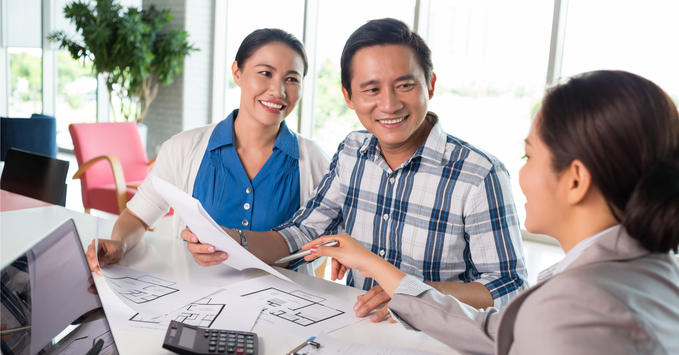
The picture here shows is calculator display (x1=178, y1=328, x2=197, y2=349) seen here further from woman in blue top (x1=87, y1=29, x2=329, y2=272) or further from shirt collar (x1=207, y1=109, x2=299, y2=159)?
shirt collar (x1=207, y1=109, x2=299, y2=159)

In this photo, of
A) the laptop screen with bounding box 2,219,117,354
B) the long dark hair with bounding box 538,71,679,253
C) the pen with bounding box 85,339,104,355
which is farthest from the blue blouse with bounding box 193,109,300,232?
the long dark hair with bounding box 538,71,679,253

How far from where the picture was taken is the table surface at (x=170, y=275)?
3.15ft

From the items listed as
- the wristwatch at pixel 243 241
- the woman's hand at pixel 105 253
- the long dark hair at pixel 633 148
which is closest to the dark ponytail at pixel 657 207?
the long dark hair at pixel 633 148

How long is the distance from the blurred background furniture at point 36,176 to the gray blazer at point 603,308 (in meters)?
2.18

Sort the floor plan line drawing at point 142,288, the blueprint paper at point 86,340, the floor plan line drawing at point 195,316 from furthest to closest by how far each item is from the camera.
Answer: the floor plan line drawing at point 142,288
the floor plan line drawing at point 195,316
the blueprint paper at point 86,340

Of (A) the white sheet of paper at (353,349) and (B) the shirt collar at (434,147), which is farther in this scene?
(B) the shirt collar at (434,147)

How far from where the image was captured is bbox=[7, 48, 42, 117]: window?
318 inches

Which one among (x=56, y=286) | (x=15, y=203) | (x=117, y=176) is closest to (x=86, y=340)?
(x=56, y=286)

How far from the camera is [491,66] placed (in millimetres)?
4473

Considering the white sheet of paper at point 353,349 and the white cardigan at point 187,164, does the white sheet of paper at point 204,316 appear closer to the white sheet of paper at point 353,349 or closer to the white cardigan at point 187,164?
the white sheet of paper at point 353,349

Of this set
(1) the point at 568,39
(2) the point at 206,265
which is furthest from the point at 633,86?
(1) the point at 568,39

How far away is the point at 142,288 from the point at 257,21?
515 centimetres

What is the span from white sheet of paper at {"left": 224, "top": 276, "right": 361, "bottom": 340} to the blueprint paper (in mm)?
307

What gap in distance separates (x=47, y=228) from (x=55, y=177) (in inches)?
27.3
